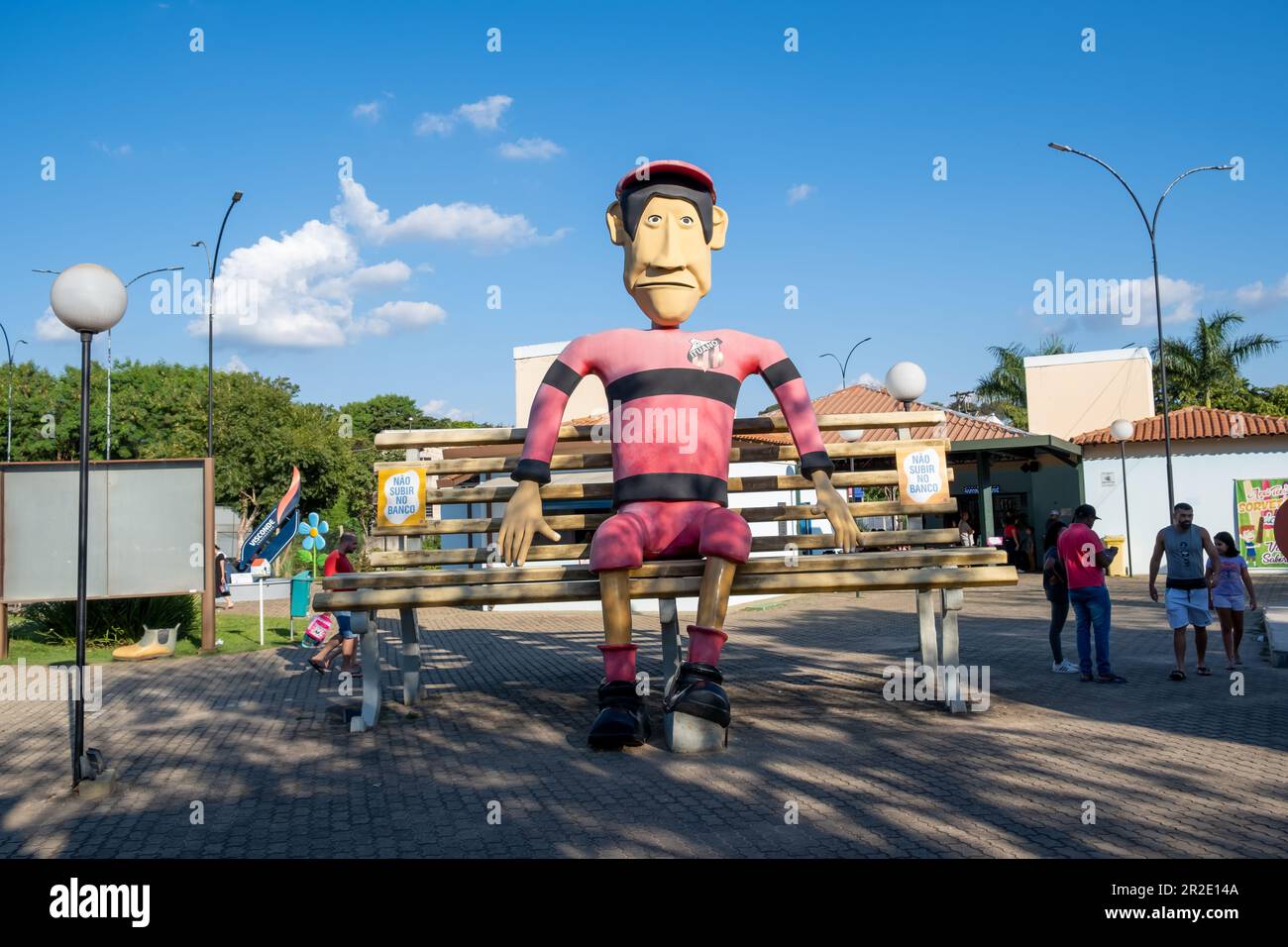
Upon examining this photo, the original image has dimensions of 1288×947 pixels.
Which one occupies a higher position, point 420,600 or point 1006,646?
point 420,600

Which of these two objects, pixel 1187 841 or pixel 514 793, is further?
pixel 514 793

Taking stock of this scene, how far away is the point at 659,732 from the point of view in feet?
20.4

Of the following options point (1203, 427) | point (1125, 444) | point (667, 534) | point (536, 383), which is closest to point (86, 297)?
point (667, 534)

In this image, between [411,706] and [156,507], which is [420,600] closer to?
[411,706]

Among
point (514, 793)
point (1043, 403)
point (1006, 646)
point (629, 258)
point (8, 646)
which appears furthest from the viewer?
point (1043, 403)

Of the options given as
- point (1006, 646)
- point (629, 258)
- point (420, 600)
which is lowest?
point (1006, 646)

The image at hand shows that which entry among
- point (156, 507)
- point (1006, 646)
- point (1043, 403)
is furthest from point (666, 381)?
point (1043, 403)

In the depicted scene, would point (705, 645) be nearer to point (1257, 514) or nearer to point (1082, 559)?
point (1082, 559)

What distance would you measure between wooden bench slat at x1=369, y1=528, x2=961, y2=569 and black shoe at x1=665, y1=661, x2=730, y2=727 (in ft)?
3.95

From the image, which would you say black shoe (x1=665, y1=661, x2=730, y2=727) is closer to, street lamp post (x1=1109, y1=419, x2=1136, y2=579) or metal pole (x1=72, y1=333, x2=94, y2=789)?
metal pole (x1=72, y1=333, x2=94, y2=789)

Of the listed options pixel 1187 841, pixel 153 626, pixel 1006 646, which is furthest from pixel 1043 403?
pixel 1187 841

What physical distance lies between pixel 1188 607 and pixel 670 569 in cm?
508

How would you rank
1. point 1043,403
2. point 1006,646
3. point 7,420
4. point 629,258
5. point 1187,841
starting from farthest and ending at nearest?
point 7,420 < point 1043,403 < point 1006,646 < point 629,258 < point 1187,841
